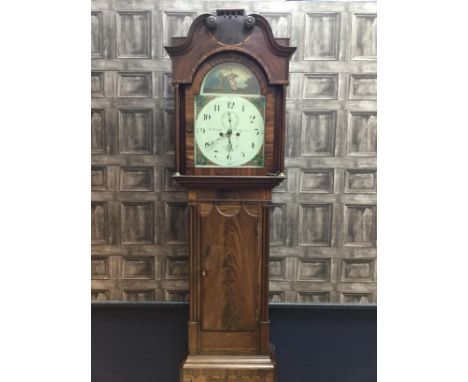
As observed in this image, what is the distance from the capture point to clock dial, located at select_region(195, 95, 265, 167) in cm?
125

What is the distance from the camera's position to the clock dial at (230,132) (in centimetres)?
125

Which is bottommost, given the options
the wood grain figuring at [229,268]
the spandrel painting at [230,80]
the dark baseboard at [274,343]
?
the dark baseboard at [274,343]

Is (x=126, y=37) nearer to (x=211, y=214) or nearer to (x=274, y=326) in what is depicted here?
(x=211, y=214)

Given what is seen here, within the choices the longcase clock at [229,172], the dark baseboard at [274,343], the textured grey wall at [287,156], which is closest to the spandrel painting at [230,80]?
the longcase clock at [229,172]

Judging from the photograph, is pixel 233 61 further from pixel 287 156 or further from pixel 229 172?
pixel 287 156

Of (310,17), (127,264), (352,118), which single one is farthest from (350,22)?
(127,264)

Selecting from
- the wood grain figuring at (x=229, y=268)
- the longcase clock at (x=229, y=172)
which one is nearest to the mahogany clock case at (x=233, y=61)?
the longcase clock at (x=229, y=172)

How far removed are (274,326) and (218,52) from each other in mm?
1404

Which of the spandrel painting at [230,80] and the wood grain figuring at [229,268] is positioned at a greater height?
the spandrel painting at [230,80]

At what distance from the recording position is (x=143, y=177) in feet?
5.27

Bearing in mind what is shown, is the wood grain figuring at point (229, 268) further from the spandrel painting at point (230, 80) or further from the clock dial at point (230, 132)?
the spandrel painting at point (230, 80)

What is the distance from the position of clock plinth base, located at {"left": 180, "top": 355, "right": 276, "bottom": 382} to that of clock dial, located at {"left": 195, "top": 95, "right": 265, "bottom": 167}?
0.86m

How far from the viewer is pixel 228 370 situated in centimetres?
130

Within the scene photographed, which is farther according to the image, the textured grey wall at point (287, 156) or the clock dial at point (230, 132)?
the textured grey wall at point (287, 156)
